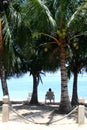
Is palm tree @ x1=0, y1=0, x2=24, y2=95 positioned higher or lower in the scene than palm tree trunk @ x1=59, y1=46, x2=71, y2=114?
higher

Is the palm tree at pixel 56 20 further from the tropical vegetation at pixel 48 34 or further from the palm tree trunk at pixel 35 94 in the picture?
the palm tree trunk at pixel 35 94

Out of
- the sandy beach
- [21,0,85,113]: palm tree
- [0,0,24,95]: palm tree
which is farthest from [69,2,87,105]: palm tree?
the sandy beach

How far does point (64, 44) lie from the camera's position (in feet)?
63.1

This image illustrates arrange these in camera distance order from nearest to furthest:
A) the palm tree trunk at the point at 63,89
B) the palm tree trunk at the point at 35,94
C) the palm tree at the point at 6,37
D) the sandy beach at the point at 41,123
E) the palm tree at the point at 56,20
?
1. the sandy beach at the point at 41,123
2. the palm tree at the point at 56,20
3. the palm tree trunk at the point at 63,89
4. the palm tree at the point at 6,37
5. the palm tree trunk at the point at 35,94

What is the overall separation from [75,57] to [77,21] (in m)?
5.42

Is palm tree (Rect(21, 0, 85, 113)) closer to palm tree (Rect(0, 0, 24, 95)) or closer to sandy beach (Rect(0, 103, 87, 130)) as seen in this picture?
sandy beach (Rect(0, 103, 87, 130))

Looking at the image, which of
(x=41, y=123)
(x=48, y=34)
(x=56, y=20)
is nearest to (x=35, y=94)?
(x=48, y=34)

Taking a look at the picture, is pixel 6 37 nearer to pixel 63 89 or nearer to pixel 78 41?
pixel 78 41

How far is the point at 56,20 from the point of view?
18.6 meters

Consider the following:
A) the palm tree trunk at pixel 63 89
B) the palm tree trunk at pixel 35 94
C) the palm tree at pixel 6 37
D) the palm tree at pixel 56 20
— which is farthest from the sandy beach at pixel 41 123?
the palm tree trunk at pixel 35 94

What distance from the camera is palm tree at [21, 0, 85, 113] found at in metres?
18.2

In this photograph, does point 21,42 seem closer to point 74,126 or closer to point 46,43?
point 46,43

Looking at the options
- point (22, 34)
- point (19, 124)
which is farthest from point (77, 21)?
point (19, 124)

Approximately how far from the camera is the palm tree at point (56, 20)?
18.2m
